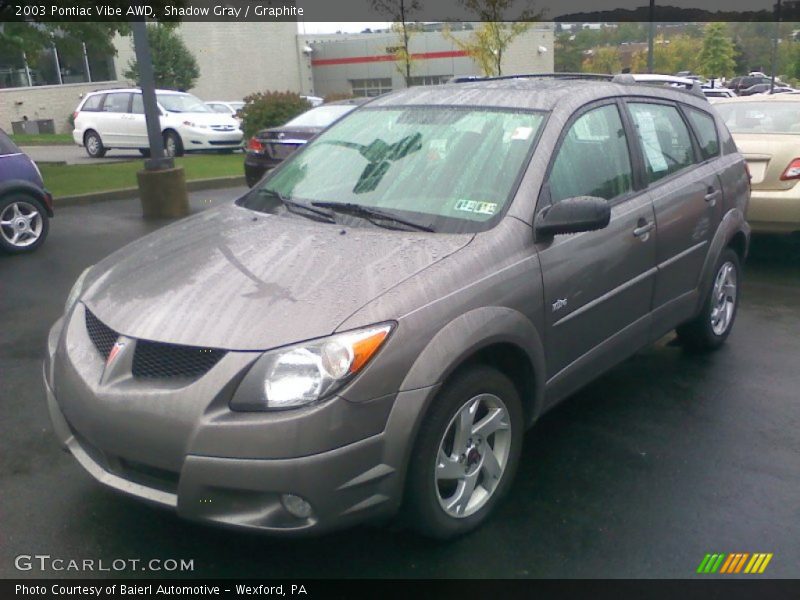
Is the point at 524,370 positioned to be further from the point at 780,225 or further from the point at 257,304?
the point at 780,225

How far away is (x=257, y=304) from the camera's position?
9.76ft

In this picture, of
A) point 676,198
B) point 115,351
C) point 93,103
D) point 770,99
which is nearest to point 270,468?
point 115,351

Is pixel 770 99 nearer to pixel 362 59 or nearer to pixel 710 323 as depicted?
pixel 710 323

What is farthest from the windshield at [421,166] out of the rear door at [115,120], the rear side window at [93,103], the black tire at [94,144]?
the rear side window at [93,103]

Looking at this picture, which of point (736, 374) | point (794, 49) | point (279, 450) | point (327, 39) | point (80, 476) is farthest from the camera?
point (327, 39)

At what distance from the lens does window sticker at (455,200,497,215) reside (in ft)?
11.8

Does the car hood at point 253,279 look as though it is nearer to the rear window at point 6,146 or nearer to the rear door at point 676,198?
the rear door at point 676,198

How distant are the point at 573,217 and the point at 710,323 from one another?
2.32 m

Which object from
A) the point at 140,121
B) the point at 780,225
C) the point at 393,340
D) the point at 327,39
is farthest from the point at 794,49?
the point at 393,340

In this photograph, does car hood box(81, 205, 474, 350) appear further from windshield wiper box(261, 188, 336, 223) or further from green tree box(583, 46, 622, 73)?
green tree box(583, 46, 622, 73)

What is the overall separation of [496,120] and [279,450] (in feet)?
6.90

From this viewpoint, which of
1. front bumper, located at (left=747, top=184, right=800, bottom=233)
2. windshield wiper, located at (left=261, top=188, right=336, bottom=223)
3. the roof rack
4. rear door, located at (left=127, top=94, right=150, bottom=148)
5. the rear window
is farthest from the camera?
rear door, located at (left=127, top=94, right=150, bottom=148)

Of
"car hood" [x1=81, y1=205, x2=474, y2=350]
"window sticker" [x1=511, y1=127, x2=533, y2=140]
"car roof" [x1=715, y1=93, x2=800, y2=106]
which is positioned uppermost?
"window sticker" [x1=511, y1=127, x2=533, y2=140]

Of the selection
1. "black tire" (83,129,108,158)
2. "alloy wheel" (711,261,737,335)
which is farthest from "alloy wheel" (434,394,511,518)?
"black tire" (83,129,108,158)
